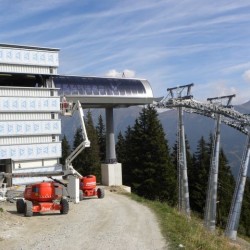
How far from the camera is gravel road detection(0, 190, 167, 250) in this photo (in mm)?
16469

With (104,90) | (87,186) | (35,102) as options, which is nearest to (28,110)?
(35,102)

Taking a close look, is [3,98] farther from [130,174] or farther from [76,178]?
[130,174]

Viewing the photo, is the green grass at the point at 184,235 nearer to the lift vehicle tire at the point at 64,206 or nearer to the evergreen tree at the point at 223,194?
the lift vehicle tire at the point at 64,206

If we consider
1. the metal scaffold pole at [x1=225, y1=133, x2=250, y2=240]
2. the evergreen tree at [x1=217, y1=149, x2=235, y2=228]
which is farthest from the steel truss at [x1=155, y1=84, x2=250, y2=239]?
the evergreen tree at [x1=217, y1=149, x2=235, y2=228]

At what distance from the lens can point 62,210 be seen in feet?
78.0

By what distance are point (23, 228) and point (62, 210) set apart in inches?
168

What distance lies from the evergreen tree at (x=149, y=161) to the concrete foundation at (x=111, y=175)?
7.23 metres

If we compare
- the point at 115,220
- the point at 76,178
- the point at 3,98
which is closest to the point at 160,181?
the point at 3,98

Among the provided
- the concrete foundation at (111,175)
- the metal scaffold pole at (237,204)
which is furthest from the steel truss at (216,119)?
the concrete foundation at (111,175)

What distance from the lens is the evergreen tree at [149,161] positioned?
51031mm

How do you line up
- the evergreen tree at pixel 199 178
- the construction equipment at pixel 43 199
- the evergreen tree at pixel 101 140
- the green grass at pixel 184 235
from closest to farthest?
the green grass at pixel 184 235 → the construction equipment at pixel 43 199 → the evergreen tree at pixel 199 178 → the evergreen tree at pixel 101 140

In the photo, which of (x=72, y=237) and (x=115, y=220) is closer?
(x=72, y=237)

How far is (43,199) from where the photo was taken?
2355 centimetres

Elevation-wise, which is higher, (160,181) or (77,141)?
(77,141)
